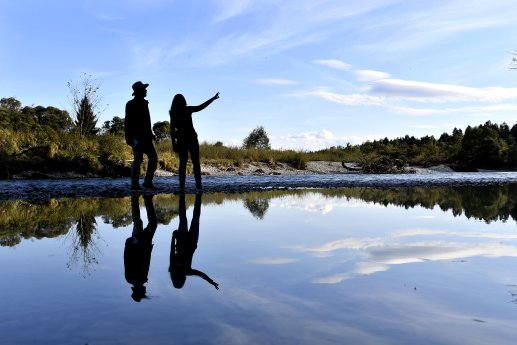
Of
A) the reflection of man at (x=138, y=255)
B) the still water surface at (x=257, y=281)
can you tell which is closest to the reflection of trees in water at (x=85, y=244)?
the still water surface at (x=257, y=281)

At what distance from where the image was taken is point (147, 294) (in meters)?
3.23

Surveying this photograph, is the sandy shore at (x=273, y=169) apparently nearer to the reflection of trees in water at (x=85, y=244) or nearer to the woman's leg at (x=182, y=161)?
the woman's leg at (x=182, y=161)

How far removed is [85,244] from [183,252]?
117 cm

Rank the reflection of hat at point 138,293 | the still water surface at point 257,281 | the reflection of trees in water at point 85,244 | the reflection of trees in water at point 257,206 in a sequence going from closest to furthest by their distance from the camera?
the still water surface at point 257,281
the reflection of hat at point 138,293
the reflection of trees in water at point 85,244
the reflection of trees in water at point 257,206

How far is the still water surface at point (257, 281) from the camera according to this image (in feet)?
8.29

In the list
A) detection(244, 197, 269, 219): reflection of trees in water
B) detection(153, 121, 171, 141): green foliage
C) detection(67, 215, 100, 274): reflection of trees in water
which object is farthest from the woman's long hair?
detection(153, 121, 171, 141): green foliage

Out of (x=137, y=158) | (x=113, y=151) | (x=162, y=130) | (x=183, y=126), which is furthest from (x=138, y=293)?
(x=162, y=130)

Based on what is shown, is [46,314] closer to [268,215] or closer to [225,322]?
[225,322]

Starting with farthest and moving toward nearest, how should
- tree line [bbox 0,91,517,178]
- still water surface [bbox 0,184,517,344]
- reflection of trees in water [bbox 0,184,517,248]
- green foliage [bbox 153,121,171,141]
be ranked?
green foliage [bbox 153,121,171,141] < tree line [bbox 0,91,517,178] < reflection of trees in water [bbox 0,184,517,248] < still water surface [bbox 0,184,517,344]

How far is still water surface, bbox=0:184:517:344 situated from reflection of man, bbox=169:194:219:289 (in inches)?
0.8

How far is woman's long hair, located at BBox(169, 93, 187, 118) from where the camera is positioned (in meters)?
12.4

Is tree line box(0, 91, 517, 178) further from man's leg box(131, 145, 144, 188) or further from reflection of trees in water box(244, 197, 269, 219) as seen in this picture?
reflection of trees in water box(244, 197, 269, 219)

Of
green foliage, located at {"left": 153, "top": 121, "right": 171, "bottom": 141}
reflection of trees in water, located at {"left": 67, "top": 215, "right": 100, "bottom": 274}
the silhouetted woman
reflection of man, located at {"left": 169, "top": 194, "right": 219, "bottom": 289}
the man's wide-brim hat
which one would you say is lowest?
reflection of trees in water, located at {"left": 67, "top": 215, "right": 100, "bottom": 274}

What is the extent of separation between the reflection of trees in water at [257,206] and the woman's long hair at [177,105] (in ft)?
9.85
